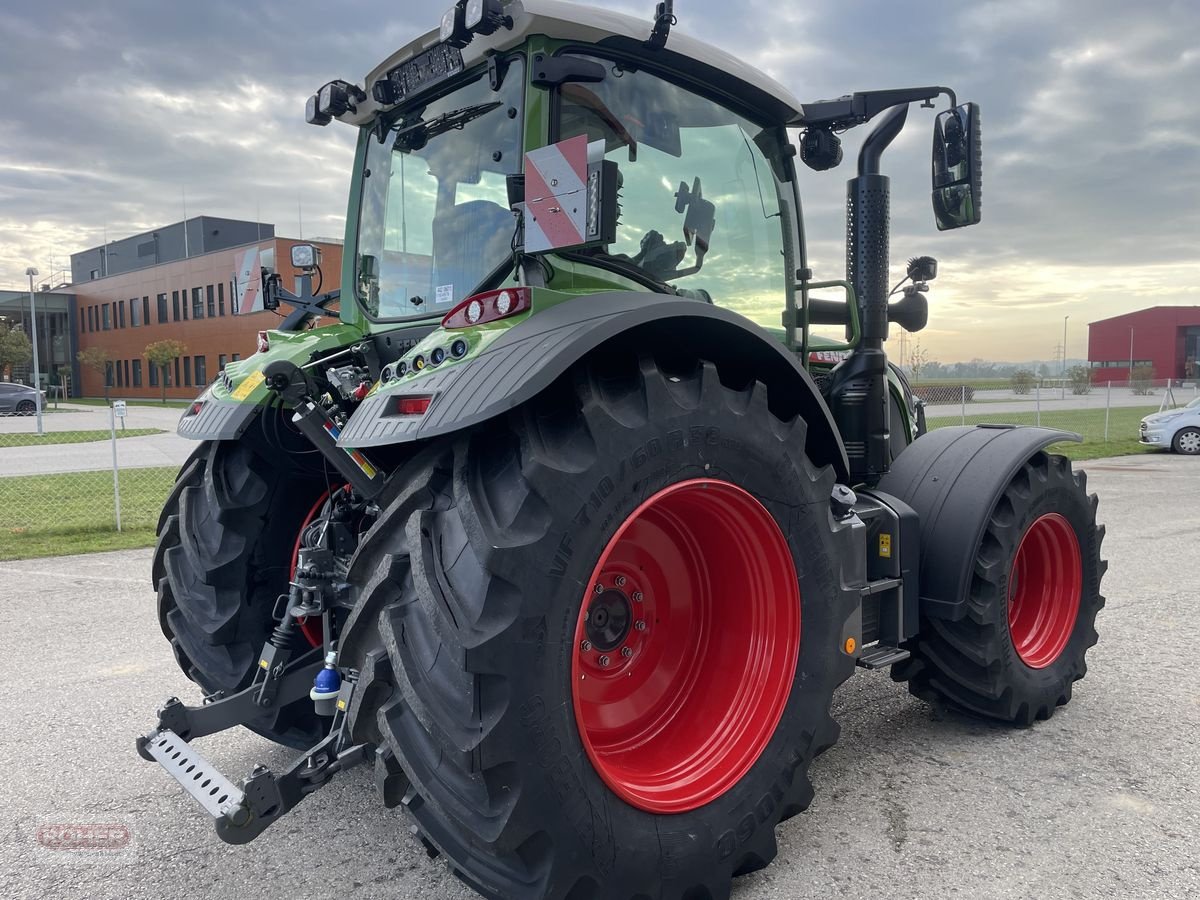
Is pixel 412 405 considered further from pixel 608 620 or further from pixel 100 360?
pixel 100 360

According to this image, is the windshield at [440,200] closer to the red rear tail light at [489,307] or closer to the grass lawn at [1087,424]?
the red rear tail light at [489,307]

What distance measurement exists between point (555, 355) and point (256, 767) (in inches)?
53.7

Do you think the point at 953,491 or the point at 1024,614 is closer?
the point at 953,491

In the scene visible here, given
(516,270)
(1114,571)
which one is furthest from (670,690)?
(1114,571)

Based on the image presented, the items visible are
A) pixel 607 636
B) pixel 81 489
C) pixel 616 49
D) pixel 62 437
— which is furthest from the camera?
pixel 62 437

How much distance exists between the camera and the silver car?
111 feet

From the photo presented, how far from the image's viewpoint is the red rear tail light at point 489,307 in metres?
2.43

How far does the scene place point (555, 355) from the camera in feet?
7.00

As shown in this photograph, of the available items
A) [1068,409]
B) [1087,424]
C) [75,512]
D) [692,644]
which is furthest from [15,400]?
[1068,409]

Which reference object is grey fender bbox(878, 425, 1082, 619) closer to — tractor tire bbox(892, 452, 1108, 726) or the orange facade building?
tractor tire bbox(892, 452, 1108, 726)

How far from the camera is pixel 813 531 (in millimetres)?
2764

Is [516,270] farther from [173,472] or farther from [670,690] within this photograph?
[173,472]

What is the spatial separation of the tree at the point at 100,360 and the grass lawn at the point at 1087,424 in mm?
51605

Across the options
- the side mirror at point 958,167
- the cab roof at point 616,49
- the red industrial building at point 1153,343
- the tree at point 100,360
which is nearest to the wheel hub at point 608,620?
the cab roof at point 616,49
